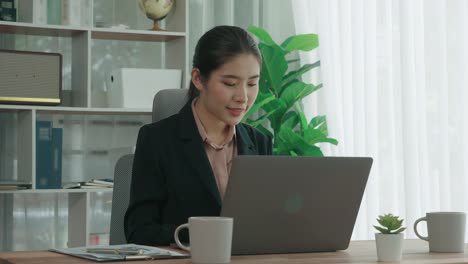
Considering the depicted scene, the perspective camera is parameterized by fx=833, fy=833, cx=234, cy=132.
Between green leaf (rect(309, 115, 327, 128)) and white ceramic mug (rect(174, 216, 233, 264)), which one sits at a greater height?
green leaf (rect(309, 115, 327, 128))

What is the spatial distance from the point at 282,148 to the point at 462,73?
0.89 m

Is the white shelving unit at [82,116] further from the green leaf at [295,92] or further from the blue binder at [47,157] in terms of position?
the green leaf at [295,92]

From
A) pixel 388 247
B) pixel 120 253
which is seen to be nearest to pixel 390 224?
pixel 388 247

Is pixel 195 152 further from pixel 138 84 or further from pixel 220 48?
pixel 138 84

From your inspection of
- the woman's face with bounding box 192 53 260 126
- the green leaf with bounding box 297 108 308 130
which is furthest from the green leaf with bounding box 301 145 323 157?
the woman's face with bounding box 192 53 260 126

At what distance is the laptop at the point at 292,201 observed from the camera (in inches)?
63.7

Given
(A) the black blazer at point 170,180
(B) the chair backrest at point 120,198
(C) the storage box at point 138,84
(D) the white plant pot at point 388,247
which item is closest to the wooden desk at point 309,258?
(D) the white plant pot at point 388,247

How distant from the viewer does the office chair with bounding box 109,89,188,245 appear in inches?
91.9

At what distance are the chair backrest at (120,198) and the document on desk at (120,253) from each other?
0.60 meters

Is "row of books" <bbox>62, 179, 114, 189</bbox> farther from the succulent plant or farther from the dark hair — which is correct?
the succulent plant

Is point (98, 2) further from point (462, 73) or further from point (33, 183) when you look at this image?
point (462, 73)

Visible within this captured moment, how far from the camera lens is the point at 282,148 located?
3.91 meters

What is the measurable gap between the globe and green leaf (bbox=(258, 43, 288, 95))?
0.48 meters

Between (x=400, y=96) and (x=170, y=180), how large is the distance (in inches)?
72.6
